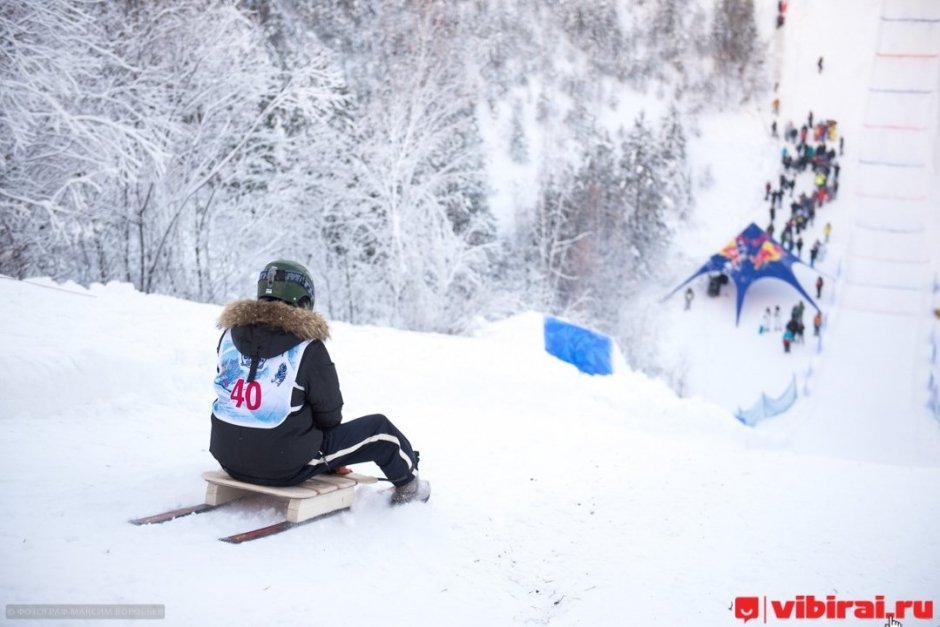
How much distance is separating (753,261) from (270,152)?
73.8ft

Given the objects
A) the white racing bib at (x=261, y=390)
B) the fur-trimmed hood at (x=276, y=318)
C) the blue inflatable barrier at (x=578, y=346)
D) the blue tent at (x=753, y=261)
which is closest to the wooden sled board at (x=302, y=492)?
the white racing bib at (x=261, y=390)

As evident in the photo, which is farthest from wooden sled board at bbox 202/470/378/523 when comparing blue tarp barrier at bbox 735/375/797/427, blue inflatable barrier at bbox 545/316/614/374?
blue tarp barrier at bbox 735/375/797/427

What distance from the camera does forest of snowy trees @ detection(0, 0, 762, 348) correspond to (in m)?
10.5

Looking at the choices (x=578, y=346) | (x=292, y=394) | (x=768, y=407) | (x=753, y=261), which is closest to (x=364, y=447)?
(x=292, y=394)

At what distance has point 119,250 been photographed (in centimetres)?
1388

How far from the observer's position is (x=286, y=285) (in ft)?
11.7

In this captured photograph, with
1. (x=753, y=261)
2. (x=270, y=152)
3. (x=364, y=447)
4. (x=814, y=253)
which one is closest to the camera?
(x=364, y=447)

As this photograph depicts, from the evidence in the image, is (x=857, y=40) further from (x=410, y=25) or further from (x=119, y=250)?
(x=119, y=250)

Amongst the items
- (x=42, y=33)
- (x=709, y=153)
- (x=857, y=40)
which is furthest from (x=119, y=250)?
(x=857, y=40)

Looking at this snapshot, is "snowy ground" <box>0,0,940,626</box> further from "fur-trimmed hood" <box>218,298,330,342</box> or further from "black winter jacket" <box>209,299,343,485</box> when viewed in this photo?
"fur-trimmed hood" <box>218,298,330,342</box>

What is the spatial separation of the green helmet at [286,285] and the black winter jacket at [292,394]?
0.07 metres

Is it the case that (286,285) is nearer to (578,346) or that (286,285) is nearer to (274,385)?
(274,385)

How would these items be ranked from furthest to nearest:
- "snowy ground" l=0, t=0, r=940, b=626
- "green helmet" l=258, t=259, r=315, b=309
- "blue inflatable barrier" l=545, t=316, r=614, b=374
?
"blue inflatable barrier" l=545, t=316, r=614, b=374 → "green helmet" l=258, t=259, r=315, b=309 → "snowy ground" l=0, t=0, r=940, b=626

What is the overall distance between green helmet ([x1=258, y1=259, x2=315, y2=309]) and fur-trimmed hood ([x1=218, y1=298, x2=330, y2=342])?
0.06 meters
